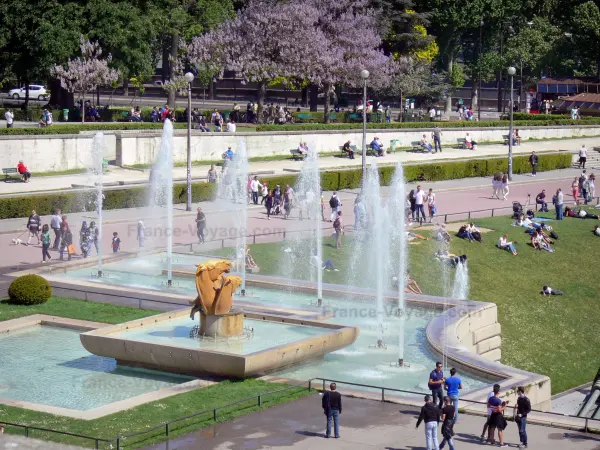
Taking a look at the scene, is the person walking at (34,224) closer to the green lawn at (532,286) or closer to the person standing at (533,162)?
the green lawn at (532,286)

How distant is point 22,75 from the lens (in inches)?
2293

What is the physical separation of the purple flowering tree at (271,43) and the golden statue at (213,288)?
3883 centimetres

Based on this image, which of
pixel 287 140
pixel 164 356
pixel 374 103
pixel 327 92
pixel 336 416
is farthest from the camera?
pixel 374 103

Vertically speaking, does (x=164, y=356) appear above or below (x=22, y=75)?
below

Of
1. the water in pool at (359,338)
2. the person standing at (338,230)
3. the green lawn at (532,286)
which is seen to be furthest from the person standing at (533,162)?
the water in pool at (359,338)

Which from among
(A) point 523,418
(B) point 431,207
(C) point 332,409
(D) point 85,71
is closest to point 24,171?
(D) point 85,71

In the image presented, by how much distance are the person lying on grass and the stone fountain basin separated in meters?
18.0

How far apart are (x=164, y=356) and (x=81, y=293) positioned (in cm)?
710

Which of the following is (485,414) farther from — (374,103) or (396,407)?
(374,103)

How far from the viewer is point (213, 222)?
39406 millimetres

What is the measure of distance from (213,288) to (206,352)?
5.28 feet

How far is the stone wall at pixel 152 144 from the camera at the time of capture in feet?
152

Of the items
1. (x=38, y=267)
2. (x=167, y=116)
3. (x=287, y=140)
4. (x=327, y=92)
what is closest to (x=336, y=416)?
(x=38, y=267)

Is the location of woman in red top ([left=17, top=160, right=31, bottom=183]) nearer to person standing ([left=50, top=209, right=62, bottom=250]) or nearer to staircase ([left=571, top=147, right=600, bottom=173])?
person standing ([left=50, top=209, right=62, bottom=250])
